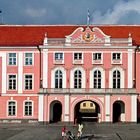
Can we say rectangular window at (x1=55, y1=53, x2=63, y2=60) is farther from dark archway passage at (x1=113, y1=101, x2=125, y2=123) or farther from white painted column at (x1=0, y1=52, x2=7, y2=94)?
dark archway passage at (x1=113, y1=101, x2=125, y2=123)

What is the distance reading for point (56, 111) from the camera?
65.4m

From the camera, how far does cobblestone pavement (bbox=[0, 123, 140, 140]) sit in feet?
144

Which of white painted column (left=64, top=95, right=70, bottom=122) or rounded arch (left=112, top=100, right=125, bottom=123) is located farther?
rounded arch (left=112, top=100, right=125, bottom=123)

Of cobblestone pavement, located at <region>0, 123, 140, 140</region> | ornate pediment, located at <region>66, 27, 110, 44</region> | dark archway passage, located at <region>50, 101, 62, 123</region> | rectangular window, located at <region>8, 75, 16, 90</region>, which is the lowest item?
cobblestone pavement, located at <region>0, 123, 140, 140</region>

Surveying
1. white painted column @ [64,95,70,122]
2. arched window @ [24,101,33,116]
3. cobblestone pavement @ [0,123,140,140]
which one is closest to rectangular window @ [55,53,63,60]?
white painted column @ [64,95,70,122]

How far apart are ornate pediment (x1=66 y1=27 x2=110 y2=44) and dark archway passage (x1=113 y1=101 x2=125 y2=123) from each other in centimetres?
889

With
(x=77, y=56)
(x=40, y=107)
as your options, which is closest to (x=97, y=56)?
(x=77, y=56)

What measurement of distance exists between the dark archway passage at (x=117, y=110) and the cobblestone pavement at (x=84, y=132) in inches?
174

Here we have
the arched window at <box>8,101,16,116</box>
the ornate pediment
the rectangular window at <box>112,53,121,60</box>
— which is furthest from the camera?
the arched window at <box>8,101,16,116</box>

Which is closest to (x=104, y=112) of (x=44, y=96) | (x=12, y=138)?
(x=44, y=96)

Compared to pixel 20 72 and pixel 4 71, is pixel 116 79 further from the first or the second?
pixel 4 71

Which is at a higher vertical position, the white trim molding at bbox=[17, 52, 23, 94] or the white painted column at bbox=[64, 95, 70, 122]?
the white trim molding at bbox=[17, 52, 23, 94]

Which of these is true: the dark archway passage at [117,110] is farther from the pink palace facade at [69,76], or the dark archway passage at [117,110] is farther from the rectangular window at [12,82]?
the rectangular window at [12,82]

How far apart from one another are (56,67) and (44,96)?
4225 millimetres
